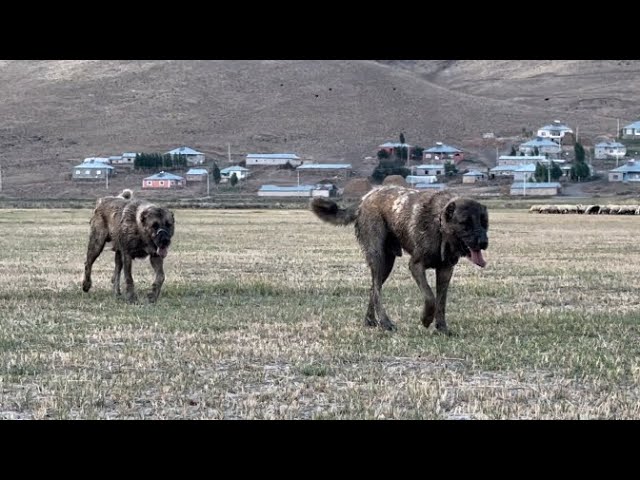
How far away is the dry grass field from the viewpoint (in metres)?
8.28

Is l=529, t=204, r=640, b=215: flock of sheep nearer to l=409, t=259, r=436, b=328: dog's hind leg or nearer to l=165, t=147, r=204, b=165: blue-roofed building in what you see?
l=409, t=259, r=436, b=328: dog's hind leg

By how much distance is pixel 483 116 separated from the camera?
174500 millimetres

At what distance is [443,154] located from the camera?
14650 cm

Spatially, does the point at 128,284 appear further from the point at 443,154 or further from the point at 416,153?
the point at 416,153

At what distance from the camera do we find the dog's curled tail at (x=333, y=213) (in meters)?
14.2

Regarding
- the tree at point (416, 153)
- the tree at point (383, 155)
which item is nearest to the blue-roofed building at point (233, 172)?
the tree at point (383, 155)

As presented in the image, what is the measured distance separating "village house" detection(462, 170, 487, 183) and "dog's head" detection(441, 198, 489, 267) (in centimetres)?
11975

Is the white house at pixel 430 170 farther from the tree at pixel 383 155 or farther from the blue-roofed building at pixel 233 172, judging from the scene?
the blue-roofed building at pixel 233 172

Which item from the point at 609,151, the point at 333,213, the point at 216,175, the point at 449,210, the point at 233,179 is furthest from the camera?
the point at 609,151

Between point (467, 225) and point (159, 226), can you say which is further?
point (159, 226)

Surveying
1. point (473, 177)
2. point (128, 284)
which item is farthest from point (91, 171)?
point (128, 284)

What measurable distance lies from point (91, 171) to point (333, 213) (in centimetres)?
12551

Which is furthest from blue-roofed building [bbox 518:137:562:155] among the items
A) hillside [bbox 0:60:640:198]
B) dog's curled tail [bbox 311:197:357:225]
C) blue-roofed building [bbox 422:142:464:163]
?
dog's curled tail [bbox 311:197:357:225]

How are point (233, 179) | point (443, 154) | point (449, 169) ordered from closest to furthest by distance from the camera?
point (233, 179) → point (449, 169) → point (443, 154)
